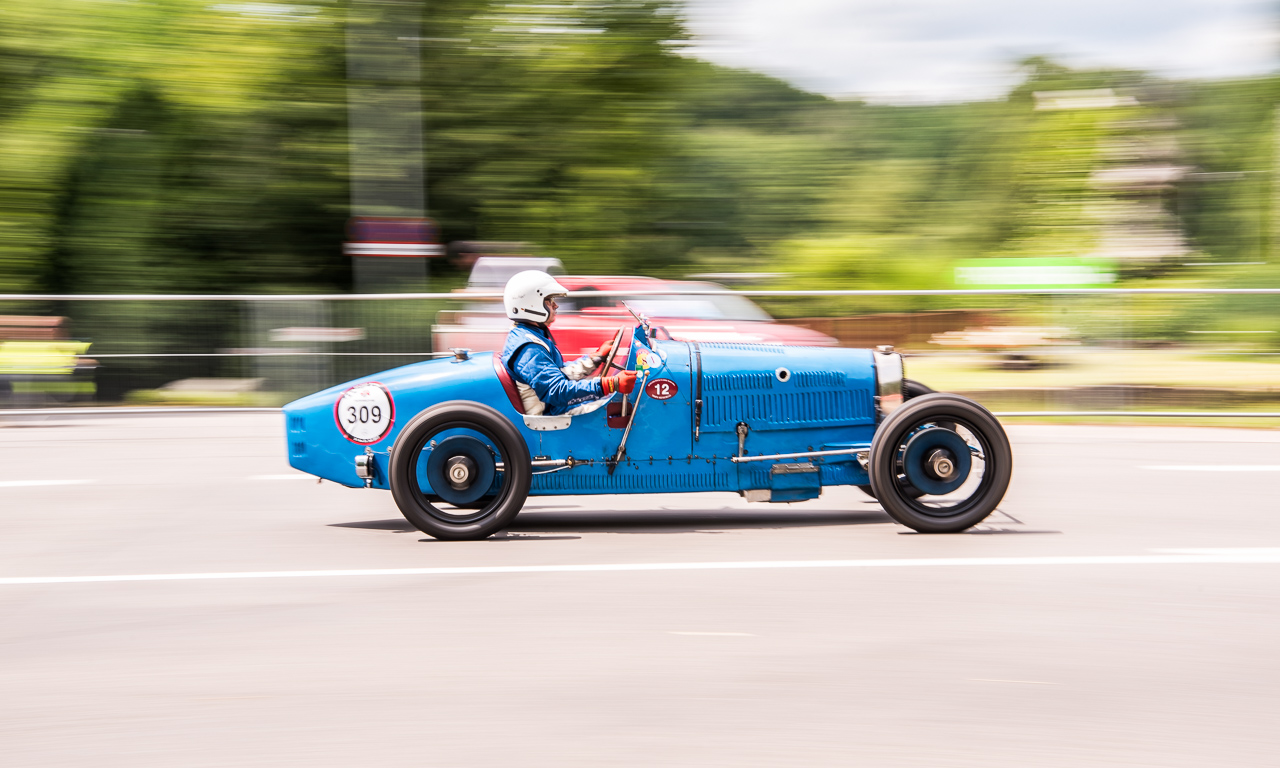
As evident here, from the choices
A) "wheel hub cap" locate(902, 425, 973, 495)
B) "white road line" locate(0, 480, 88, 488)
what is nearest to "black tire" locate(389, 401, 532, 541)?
"wheel hub cap" locate(902, 425, 973, 495)

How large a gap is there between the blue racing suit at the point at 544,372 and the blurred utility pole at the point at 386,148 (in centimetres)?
1098

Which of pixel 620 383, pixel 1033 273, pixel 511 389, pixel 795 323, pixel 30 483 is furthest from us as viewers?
pixel 1033 273

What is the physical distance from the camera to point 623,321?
1102 cm

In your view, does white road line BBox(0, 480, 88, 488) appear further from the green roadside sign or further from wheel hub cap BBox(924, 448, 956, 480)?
the green roadside sign

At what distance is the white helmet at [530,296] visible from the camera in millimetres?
6285

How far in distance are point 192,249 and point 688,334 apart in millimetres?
9831

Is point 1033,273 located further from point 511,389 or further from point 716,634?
point 716,634

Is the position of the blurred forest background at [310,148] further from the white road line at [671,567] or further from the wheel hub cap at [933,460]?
the wheel hub cap at [933,460]

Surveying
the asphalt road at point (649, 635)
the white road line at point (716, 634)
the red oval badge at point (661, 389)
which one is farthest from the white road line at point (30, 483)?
the white road line at point (716, 634)

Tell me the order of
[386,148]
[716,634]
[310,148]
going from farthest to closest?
[310,148] < [386,148] < [716,634]

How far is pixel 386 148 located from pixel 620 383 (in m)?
12.7

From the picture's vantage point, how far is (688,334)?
10.9m

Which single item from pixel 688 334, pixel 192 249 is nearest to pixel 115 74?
pixel 192 249

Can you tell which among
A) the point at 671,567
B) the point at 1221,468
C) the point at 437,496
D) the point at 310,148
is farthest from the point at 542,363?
the point at 310,148
